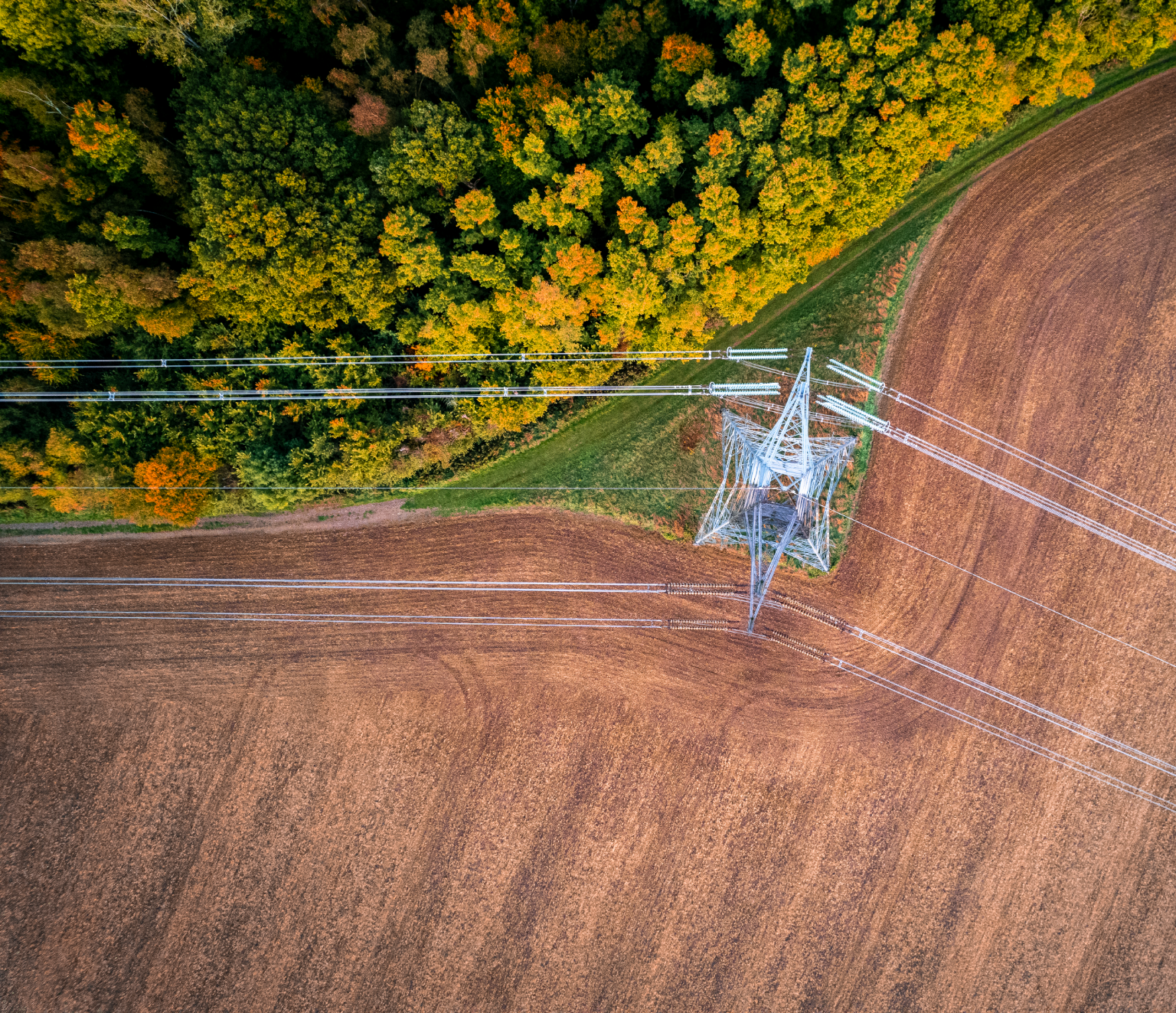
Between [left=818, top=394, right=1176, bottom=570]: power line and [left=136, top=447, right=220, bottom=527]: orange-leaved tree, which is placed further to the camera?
[left=818, top=394, right=1176, bottom=570]: power line

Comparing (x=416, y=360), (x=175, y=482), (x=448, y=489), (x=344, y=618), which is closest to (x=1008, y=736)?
(x=448, y=489)

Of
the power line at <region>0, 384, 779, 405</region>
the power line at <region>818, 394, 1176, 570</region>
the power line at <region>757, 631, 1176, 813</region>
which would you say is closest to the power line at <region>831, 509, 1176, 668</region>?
the power line at <region>818, 394, 1176, 570</region>

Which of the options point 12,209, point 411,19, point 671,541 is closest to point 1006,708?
point 671,541

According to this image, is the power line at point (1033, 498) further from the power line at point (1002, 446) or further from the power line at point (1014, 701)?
the power line at point (1014, 701)

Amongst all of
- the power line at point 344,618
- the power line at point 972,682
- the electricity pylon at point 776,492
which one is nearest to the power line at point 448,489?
the electricity pylon at point 776,492

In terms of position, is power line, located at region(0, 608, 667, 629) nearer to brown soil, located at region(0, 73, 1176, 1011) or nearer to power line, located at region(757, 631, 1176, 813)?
brown soil, located at region(0, 73, 1176, 1011)

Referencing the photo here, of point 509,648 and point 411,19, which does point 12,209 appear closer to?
point 411,19
